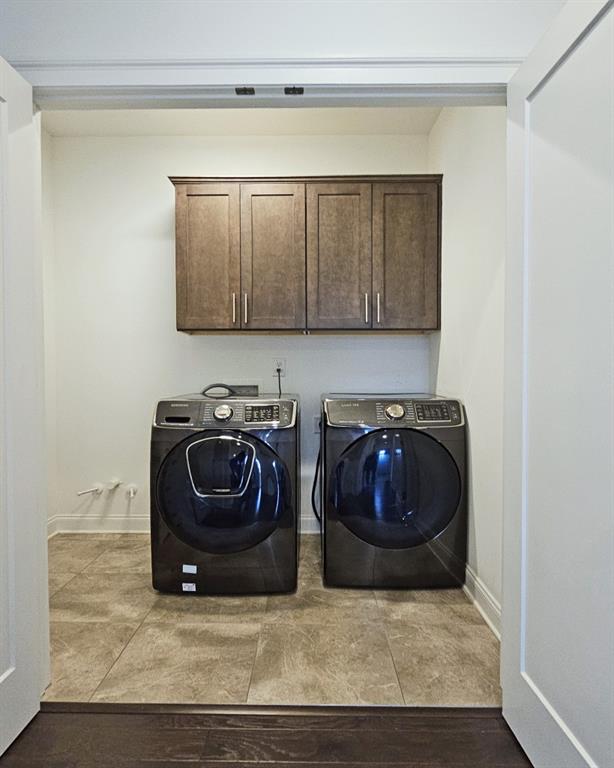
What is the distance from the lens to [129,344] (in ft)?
10.4

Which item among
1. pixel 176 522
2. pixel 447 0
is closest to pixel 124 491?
pixel 176 522

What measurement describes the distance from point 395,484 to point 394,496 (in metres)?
0.06

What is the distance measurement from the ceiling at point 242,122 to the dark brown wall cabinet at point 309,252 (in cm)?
43

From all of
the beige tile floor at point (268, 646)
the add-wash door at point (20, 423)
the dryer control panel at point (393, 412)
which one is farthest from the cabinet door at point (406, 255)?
the add-wash door at point (20, 423)

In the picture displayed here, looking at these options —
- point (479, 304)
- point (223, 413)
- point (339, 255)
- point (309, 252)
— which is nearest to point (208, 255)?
point (309, 252)

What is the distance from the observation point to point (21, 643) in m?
1.36

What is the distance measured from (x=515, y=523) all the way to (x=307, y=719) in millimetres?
852

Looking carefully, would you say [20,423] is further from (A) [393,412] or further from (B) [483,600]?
(B) [483,600]

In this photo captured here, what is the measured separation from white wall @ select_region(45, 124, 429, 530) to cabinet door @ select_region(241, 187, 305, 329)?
421mm

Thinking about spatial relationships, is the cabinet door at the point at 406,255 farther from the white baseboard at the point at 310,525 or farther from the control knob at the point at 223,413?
the white baseboard at the point at 310,525

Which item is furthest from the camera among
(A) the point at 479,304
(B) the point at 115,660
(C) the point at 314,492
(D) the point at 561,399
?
(C) the point at 314,492

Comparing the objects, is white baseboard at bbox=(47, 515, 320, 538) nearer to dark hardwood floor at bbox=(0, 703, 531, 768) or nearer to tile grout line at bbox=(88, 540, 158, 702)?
tile grout line at bbox=(88, 540, 158, 702)

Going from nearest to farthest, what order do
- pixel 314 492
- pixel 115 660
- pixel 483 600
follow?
pixel 115 660 < pixel 483 600 < pixel 314 492

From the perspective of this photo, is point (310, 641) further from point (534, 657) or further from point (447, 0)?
point (447, 0)
